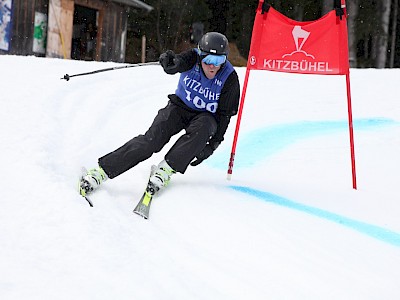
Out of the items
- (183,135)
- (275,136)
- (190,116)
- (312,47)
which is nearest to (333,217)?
(183,135)

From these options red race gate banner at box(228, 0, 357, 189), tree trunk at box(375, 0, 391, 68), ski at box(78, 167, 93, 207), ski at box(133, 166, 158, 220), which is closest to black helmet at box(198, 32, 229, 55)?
red race gate banner at box(228, 0, 357, 189)

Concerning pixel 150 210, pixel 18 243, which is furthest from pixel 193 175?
pixel 18 243

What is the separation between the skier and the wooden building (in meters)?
10.8

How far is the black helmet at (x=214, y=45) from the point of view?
424cm

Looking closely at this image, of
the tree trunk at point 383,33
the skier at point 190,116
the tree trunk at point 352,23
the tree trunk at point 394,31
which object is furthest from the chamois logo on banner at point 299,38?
the tree trunk at point 394,31

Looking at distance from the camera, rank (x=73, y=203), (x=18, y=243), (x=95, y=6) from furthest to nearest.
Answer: (x=95, y=6) → (x=73, y=203) → (x=18, y=243)

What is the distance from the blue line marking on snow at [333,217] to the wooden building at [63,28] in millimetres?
11259

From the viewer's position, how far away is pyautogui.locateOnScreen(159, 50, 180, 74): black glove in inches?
171

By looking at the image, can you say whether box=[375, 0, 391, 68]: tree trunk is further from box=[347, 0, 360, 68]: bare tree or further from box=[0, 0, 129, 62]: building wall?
box=[0, 0, 129, 62]: building wall

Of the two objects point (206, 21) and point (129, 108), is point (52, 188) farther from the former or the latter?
point (206, 21)

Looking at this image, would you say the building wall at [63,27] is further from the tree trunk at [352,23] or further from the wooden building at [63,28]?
the tree trunk at [352,23]

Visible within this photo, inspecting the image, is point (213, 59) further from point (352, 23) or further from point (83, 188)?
point (352, 23)

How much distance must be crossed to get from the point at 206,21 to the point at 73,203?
22.7 metres

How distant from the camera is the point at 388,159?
5.75m
